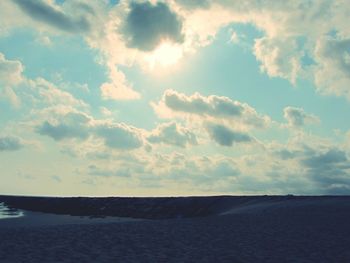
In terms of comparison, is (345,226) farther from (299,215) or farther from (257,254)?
(257,254)

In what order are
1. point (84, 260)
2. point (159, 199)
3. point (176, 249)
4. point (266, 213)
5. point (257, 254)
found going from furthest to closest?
point (159, 199) → point (266, 213) → point (176, 249) → point (257, 254) → point (84, 260)

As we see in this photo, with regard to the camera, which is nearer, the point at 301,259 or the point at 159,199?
the point at 301,259

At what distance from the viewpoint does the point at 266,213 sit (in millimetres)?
31312

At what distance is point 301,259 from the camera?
1589cm

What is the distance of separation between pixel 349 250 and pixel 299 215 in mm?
11817

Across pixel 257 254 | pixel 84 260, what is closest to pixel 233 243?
pixel 257 254

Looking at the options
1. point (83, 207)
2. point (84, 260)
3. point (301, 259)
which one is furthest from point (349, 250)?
point (83, 207)

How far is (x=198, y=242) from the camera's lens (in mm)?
19828

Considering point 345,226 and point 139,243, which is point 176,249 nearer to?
point 139,243

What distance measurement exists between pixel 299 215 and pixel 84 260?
58.7 ft

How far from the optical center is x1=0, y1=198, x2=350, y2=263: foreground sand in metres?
16.1

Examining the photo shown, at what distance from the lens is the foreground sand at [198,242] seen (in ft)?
52.7

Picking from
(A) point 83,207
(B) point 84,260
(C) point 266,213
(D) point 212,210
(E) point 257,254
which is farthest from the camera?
(A) point 83,207

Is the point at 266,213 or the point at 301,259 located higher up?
the point at 266,213
